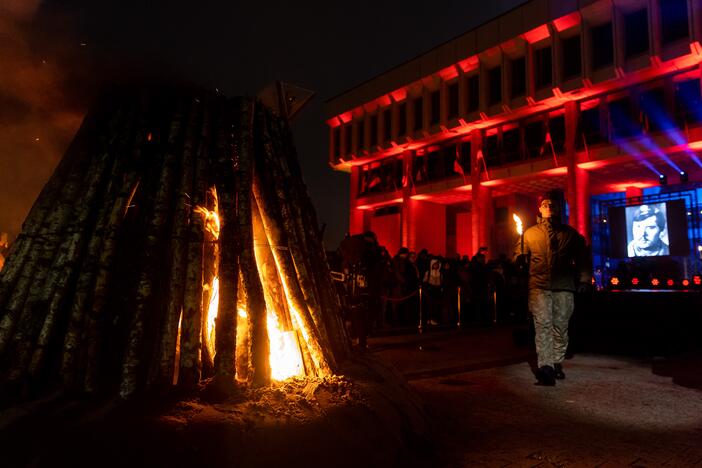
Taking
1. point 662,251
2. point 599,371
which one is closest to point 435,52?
point 662,251

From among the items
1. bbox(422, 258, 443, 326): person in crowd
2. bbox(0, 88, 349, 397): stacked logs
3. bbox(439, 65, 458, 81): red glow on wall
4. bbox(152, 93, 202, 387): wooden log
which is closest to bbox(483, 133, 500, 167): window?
bbox(439, 65, 458, 81): red glow on wall

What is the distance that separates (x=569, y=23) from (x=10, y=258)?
26737 mm

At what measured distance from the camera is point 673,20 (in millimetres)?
21047

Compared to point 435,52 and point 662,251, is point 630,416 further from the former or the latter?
point 435,52

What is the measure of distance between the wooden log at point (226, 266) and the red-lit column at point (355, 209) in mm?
33811

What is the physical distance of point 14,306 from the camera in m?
3.15

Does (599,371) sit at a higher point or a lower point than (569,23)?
lower

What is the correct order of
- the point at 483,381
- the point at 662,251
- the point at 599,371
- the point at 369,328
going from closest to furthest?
1. the point at 483,381
2. the point at 599,371
3. the point at 369,328
4. the point at 662,251

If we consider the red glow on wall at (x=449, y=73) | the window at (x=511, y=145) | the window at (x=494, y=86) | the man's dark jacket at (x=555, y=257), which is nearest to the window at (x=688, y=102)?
the window at (x=511, y=145)

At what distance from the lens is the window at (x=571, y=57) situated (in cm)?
2406

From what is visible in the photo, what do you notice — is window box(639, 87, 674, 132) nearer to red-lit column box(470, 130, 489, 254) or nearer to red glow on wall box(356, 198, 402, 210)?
red-lit column box(470, 130, 489, 254)

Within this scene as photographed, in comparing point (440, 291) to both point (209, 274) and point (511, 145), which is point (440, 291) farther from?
point (511, 145)

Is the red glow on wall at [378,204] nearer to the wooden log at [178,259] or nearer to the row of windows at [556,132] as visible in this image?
the row of windows at [556,132]

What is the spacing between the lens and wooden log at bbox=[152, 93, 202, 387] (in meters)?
2.99
